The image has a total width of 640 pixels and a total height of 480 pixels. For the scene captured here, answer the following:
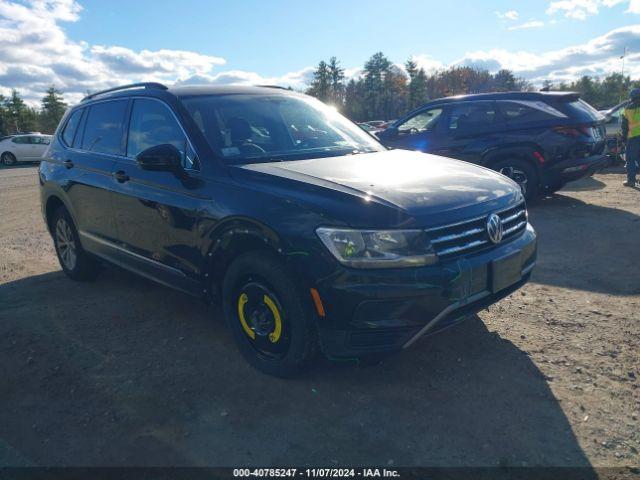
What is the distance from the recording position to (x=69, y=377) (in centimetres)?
349

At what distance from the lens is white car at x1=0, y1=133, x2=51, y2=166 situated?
25.3 metres

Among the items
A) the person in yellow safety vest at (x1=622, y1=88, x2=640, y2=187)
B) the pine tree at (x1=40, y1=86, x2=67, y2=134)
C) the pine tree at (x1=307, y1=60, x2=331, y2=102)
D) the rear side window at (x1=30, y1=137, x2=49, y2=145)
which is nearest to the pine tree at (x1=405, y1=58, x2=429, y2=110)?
the pine tree at (x1=307, y1=60, x2=331, y2=102)

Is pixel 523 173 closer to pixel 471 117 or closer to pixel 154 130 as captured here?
pixel 471 117

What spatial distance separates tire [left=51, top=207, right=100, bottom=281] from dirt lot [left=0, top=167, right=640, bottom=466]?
18.9 inches

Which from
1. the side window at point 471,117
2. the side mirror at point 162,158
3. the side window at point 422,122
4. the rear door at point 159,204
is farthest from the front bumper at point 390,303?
the side window at point 422,122

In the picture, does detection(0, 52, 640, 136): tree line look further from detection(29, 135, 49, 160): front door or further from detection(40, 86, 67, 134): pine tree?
detection(29, 135, 49, 160): front door

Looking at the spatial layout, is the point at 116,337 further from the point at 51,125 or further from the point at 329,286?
the point at 51,125

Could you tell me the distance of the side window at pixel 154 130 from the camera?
367cm

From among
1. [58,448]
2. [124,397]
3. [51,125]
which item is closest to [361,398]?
[124,397]

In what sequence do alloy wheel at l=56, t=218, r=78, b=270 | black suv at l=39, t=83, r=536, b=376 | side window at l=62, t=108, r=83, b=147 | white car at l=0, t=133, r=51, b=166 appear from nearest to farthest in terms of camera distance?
black suv at l=39, t=83, r=536, b=376
side window at l=62, t=108, r=83, b=147
alloy wheel at l=56, t=218, r=78, b=270
white car at l=0, t=133, r=51, b=166

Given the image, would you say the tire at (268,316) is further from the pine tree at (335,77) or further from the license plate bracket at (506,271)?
the pine tree at (335,77)

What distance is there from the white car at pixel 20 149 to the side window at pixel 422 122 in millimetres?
22269

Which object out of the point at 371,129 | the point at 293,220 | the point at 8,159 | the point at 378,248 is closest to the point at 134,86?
the point at 293,220

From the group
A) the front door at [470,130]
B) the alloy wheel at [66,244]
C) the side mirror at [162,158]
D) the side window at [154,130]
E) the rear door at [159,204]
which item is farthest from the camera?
the front door at [470,130]
